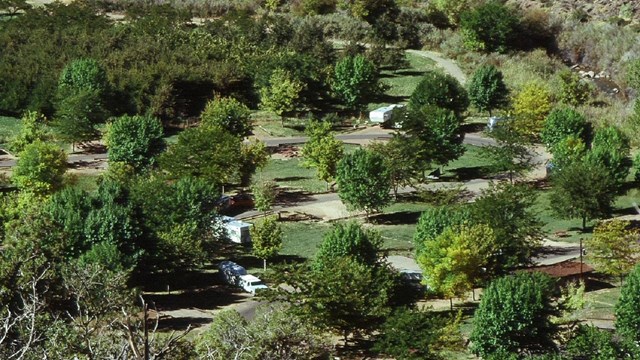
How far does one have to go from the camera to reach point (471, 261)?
200 ft

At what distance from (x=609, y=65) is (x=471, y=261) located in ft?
211

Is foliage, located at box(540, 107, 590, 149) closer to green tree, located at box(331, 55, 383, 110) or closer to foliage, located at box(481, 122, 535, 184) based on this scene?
foliage, located at box(481, 122, 535, 184)

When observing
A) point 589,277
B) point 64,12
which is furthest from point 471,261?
point 64,12

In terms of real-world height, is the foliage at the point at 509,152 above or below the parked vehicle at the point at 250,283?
above

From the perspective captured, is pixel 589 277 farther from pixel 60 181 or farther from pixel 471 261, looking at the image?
pixel 60 181

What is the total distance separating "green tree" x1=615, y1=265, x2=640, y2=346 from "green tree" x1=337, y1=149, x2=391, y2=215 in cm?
2385

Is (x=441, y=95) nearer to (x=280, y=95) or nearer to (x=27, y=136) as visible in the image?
(x=280, y=95)

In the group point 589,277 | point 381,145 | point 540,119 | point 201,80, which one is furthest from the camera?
point 201,80

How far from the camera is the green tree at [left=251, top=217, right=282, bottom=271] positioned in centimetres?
6844

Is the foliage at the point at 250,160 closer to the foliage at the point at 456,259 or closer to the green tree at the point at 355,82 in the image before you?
the green tree at the point at 355,82

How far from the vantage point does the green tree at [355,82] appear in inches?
4071

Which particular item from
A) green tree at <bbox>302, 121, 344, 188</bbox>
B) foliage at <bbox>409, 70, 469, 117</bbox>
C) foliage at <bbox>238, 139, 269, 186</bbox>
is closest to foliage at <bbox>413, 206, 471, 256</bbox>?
green tree at <bbox>302, 121, 344, 188</bbox>

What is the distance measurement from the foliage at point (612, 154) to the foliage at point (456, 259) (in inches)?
705

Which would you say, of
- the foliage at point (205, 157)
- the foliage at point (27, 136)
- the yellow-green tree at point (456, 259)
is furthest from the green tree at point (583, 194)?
the foliage at point (27, 136)
